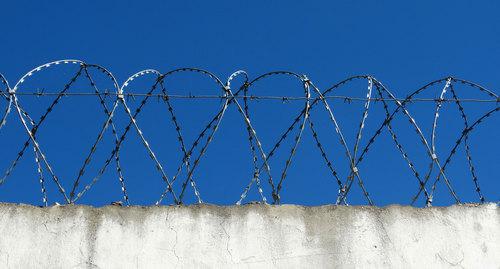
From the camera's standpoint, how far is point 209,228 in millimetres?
5762

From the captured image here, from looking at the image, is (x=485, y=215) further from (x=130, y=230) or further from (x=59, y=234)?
(x=59, y=234)

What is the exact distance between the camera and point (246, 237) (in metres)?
5.77

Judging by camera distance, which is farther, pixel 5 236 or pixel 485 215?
pixel 485 215

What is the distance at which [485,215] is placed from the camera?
6.08m

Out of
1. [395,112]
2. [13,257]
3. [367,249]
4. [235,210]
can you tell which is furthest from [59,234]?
[395,112]

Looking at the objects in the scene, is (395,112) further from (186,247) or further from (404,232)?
(186,247)

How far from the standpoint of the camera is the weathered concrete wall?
18.4 ft

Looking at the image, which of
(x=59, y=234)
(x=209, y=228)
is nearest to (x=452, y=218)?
(x=209, y=228)

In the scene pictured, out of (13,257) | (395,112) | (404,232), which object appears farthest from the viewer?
(395,112)

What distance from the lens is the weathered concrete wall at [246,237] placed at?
561 centimetres

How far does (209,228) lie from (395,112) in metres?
1.71

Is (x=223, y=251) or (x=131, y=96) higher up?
(x=131, y=96)

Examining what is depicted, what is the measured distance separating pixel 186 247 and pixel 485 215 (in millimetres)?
2206

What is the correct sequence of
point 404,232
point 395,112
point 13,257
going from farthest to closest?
point 395,112 < point 404,232 < point 13,257
